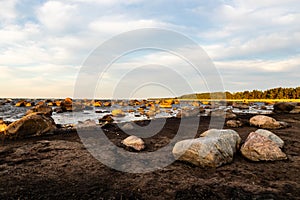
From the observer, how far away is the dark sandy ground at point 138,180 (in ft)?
11.6

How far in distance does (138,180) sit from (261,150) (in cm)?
341

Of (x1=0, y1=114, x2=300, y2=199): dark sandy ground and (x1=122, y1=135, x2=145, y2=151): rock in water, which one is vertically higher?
(x1=122, y1=135, x2=145, y2=151): rock in water

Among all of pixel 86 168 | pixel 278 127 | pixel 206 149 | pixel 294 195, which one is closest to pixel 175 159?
pixel 206 149

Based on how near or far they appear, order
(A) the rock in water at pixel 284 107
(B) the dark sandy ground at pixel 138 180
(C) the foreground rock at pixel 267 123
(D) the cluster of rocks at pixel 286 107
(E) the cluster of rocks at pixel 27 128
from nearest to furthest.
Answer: (B) the dark sandy ground at pixel 138 180 → (E) the cluster of rocks at pixel 27 128 → (C) the foreground rock at pixel 267 123 → (D) the cluster of rocks at pixel 286 107 → (A) the rock in water at pixel 284 107

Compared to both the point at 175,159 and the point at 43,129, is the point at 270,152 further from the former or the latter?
the point at 43,129

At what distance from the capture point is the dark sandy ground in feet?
11.6

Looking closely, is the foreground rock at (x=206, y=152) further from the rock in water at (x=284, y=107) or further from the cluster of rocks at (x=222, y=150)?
the rock in water at (x=284, y=107)

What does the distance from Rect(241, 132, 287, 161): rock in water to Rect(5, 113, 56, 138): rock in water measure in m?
7.85

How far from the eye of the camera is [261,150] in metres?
5.33

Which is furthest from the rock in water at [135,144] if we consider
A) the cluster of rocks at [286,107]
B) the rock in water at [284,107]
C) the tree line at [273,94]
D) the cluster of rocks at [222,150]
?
the tree line at [273,94]

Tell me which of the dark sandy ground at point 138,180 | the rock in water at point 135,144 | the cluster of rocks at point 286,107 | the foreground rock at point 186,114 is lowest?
the dark sandy ground at point 138,180

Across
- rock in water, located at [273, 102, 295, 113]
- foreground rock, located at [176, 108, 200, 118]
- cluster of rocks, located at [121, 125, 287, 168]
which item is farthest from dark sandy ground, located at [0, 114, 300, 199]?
rock in water, located at [273, 102, 295, 113]

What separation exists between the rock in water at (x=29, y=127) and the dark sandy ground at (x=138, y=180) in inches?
92.7

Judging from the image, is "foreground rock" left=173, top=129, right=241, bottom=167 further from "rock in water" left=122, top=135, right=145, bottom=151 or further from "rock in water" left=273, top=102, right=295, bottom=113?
"rock in water" left=273, top=102, right=295, bottom=113
